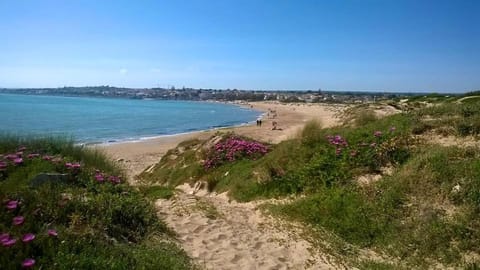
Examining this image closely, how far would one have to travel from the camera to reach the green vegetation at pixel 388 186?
6207 mm

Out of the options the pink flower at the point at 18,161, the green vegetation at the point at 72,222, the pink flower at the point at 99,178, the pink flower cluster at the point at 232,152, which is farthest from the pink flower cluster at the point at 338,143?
the pink flower at the point at 18,161

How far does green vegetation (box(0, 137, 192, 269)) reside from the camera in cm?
404

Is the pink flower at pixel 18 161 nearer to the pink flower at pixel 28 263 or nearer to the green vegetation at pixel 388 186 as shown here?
the pink flower at pixel 28 263

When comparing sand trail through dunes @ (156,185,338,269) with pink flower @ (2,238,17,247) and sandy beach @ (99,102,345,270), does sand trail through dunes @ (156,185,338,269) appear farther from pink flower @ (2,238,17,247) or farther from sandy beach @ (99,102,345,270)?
pink flower @ (2,238,17,247)

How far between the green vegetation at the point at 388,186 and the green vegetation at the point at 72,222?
291 cm

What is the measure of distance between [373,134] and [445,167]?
318 centimetres

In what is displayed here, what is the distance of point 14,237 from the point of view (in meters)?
4.08

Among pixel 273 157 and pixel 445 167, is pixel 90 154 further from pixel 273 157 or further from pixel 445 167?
pixel 445 167

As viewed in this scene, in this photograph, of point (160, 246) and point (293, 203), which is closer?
point (160, 246)

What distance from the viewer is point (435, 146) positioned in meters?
8.98

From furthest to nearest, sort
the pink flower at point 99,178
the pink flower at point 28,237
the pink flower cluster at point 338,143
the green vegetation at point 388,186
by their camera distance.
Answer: the pink flower cluster at point 338,143 → the pink flower at point 99,178 → the green vegetation at point 388,186 → the pink flower at point 28,237

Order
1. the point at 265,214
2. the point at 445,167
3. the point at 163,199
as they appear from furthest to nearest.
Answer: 1. the point at 163,199
2. the point at 265,214
3. the point at 445,167

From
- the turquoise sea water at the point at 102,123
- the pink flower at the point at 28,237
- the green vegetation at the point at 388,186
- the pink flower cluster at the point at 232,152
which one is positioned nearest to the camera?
the pink flower at the point at 28,237

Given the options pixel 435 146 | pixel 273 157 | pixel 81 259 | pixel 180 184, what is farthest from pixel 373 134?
pixel 81 259
